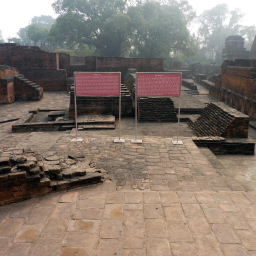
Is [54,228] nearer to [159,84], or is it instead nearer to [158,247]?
[158,247]

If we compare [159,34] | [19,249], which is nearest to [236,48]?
[159,34]

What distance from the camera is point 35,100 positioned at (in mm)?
12992

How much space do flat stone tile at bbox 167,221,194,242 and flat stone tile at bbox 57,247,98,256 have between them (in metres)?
0.80

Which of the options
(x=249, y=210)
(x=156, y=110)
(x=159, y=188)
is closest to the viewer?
(x=249, y=210)

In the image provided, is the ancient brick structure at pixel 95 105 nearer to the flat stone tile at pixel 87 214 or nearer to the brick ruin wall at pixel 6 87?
the brick ruin wall at pixel 6 87

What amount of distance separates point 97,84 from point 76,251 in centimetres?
388

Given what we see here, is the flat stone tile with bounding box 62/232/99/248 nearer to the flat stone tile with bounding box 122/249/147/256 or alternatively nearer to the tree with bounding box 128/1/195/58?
the flat stone tile with bounding box 122/249/147/256

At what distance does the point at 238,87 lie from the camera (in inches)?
534

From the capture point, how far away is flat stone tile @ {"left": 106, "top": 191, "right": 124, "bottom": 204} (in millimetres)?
3203

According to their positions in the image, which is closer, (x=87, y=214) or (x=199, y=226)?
(x=199, y=226)

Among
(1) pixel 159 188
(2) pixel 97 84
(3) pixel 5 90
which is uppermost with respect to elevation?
(2) pixel 97 84

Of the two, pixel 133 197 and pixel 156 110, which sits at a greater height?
pixel 156 110

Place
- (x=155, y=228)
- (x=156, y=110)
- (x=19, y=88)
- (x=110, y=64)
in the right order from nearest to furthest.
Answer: (x=155, y=228) < (x=156, y=110) < (x=19, y=88) < (x=110, y=64)

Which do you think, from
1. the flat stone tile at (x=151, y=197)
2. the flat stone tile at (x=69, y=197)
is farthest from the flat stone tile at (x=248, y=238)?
the flat stone tile at (x=69, y=197)
